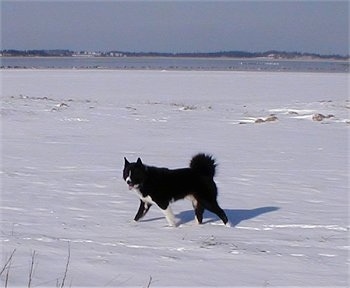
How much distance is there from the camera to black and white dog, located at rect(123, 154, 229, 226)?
846 centimetres

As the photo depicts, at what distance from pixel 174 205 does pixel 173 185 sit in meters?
1.43

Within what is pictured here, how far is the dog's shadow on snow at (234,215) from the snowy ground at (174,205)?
0.03m

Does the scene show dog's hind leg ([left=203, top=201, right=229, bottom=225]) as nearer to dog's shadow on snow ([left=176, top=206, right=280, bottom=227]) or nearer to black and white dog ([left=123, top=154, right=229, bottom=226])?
black and white dog ([left=123, top=154, right=229, bottom=226])

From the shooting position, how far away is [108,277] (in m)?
5.90

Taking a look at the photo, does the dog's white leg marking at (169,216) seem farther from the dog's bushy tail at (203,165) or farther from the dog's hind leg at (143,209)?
the dog's bushy tail at (203,165)

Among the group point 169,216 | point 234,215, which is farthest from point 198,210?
point 234,215

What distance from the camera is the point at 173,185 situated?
8.50 metres

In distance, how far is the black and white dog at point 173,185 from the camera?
8461 millimetres

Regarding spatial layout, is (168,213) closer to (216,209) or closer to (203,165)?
(216,209)

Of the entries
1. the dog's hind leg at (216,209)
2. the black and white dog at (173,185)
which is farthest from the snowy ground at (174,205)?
the black and white dog at (173,185)

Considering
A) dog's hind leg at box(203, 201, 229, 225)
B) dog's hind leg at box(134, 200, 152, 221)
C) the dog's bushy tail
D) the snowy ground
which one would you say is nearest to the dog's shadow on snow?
the snowy ground

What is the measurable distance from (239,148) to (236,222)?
8.07 metres

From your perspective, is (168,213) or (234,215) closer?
(168,213)

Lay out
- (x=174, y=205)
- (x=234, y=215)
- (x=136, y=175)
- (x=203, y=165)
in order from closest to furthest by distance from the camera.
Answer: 1. (x=136, y=175)
2. (x=203, y=165)
3. (x=234, y=215)
4. (x=174, y=205)
